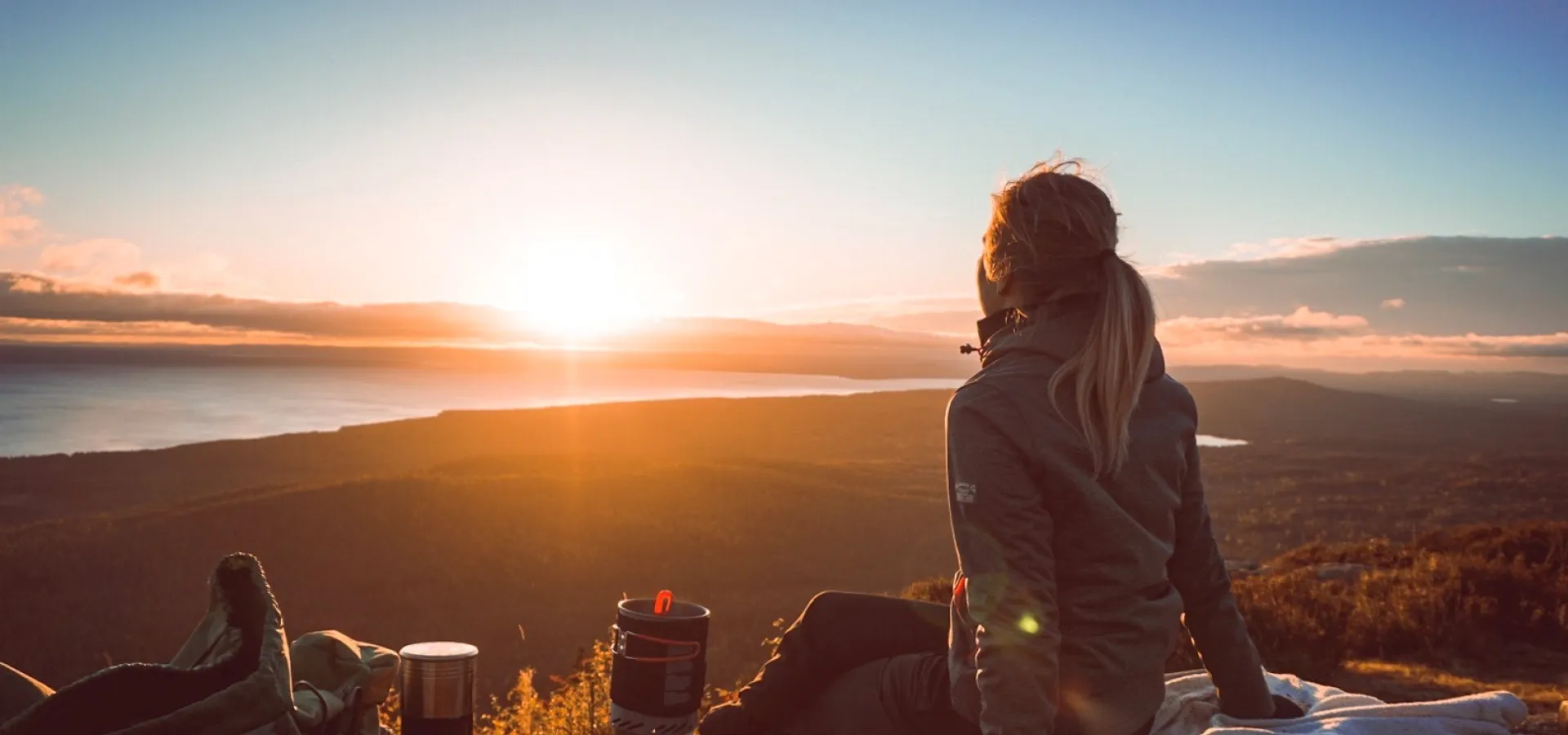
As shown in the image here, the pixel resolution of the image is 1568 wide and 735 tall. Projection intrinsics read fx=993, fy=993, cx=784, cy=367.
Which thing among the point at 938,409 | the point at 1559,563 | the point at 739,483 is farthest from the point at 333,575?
the point at 938,409

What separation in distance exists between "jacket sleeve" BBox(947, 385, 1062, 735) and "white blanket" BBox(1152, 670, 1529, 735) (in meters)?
1.39

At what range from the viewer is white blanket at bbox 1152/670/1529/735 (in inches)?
136

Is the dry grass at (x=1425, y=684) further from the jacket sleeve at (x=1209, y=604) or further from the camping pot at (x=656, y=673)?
the camping pot at (x=656, y=673)

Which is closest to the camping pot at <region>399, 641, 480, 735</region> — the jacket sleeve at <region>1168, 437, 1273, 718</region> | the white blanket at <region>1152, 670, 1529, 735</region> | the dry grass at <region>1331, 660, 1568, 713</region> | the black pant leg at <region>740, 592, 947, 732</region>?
the black pant leg at <region>740, 592, 947, 732</region>

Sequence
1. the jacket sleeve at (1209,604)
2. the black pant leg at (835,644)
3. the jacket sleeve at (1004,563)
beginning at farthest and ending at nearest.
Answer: the black pant leg at (835,644)
the jacket sleeve at (1209,604)
the jacket sleeve at (1004,563)

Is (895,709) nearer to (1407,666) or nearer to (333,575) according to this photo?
(1407,666)

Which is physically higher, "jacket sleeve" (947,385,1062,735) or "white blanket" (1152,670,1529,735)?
"jacket sleeve" (947,385,1062,735)

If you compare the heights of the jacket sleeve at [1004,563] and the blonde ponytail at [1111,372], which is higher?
the blonde ponytail at [1111,372]

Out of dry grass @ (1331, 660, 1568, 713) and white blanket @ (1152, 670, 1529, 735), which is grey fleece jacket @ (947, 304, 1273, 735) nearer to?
white blanket @ (1152, 670, 1529, 735)

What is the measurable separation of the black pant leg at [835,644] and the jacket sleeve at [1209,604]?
784mm

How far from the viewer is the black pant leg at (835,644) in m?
3.28

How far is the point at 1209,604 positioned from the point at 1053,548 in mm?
→ 909

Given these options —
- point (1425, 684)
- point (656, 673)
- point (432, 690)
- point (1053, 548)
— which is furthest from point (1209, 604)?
point (1425, 684)

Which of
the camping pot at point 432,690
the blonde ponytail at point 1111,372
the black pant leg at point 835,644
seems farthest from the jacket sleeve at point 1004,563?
→ the camping pot at point 432,690
